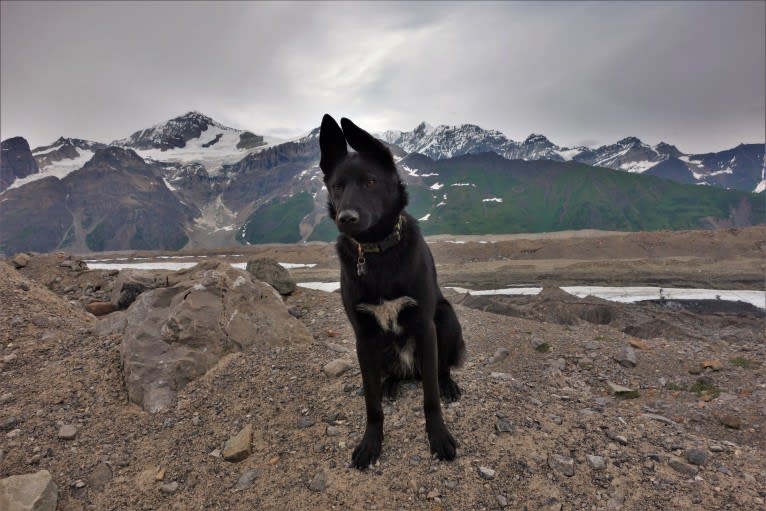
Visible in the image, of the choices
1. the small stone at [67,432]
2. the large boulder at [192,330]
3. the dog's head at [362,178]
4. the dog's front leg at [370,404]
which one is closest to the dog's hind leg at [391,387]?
the dog's front leg at [370,404]

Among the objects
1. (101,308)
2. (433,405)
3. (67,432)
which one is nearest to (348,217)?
(433,405)

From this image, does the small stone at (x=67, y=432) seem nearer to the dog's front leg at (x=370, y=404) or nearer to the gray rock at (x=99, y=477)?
the gray rock at (x=99, y=477)

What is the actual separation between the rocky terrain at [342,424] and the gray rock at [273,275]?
2.34 meters

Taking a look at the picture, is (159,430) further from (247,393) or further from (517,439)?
(517,439)

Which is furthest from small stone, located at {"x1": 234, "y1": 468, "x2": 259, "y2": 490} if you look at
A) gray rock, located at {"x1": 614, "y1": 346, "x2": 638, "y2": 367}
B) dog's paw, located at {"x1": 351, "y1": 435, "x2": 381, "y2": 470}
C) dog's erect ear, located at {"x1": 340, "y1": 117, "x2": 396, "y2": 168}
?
gray rock, located at {"x1": 614, "y1": 346, "x2": 638, "y2": 367}

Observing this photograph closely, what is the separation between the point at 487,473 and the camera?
11.2 feet

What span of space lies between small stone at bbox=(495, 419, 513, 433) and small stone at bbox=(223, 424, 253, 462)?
2.64 meters

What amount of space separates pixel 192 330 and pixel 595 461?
5.38 meters

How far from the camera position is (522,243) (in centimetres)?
4572

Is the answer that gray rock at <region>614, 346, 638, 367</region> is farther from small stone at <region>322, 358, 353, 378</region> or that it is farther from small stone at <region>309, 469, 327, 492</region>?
small stone at <region>309, 469, 327, 492</region>

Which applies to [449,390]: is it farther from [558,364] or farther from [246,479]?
[558,364]

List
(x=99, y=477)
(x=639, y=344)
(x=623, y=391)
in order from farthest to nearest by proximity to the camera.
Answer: (x=639, y=344), (x=623, y=391), (x=99, y=477)

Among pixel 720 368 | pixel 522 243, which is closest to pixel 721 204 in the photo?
pixel 522 243

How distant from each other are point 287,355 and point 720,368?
758cm
